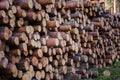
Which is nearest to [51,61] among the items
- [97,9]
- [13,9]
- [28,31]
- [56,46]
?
A: [56,46]

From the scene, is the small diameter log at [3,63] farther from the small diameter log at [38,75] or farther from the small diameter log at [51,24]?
the small diameter log at [51,24]

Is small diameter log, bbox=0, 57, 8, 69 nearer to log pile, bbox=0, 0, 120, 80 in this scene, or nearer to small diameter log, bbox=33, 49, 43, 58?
log pile, bbox=0, 0, 120, 80

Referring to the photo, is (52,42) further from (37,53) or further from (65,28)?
(65,28)

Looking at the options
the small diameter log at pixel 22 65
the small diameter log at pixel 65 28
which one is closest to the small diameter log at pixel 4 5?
the small diameter log at pixel 22 65

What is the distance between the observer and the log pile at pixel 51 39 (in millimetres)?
5402

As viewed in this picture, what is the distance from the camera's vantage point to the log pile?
5.40 m

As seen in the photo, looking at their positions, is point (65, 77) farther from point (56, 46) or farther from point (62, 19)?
point (62, 19)

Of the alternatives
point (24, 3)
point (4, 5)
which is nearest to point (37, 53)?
point (24, 3)

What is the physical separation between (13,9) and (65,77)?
2266 millimetres

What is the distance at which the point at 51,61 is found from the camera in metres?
6.48

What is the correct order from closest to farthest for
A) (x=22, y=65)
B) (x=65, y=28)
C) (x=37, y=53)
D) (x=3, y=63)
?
(x=3, y=63) → (x=22, y=65) → (x=37, y=53) → (x=65, y=28)

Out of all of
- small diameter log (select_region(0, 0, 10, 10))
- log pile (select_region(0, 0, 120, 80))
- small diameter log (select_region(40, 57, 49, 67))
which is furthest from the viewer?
small diameter log (select_region(40, 57, 49, 67))

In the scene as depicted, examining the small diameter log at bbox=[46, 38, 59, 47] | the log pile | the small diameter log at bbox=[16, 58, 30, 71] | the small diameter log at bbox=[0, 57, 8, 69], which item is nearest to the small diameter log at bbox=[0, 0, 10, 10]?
the log pile

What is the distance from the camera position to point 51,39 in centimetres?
632
